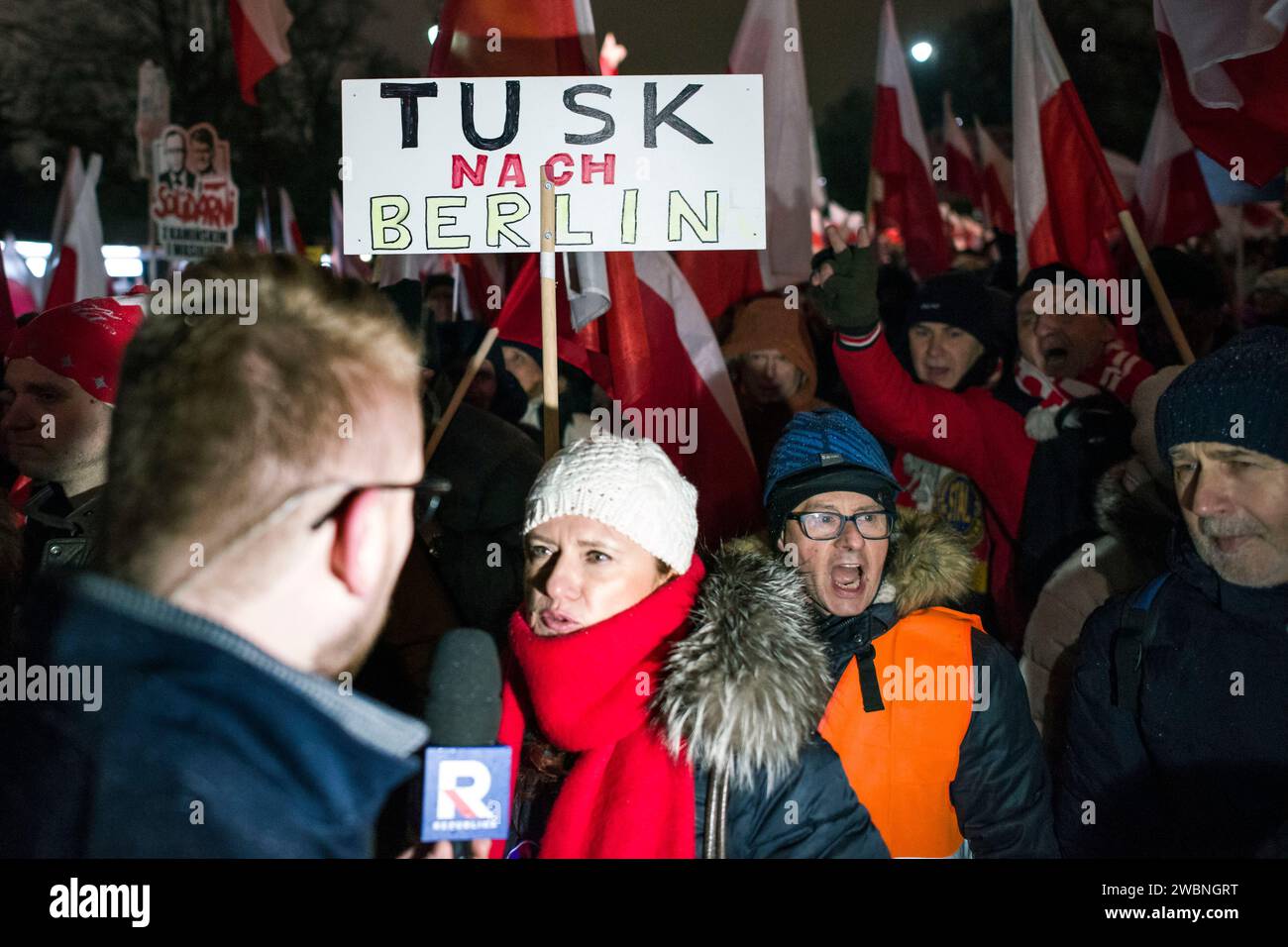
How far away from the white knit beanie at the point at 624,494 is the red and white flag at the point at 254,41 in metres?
3.74

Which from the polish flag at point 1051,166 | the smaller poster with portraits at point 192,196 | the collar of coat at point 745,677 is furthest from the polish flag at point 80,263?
the collar of coat at point 745,677

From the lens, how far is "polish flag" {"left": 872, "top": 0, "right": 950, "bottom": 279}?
7191 mm

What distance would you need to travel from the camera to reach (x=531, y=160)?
343 centimetres

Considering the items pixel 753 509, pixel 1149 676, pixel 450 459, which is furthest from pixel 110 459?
pixel 753 509

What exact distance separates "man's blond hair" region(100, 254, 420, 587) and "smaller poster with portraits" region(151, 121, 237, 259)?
7170 millimetres

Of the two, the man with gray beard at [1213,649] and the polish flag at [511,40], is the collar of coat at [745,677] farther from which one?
the polish flag at [511,40]

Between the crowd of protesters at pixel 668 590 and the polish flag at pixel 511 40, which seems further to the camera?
the polish flag at pixel 511 40

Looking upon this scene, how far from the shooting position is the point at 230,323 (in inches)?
55.6

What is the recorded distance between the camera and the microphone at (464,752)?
179 cm

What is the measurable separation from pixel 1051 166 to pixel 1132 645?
280 cm

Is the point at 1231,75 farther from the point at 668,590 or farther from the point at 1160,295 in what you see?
the point at 668,590
